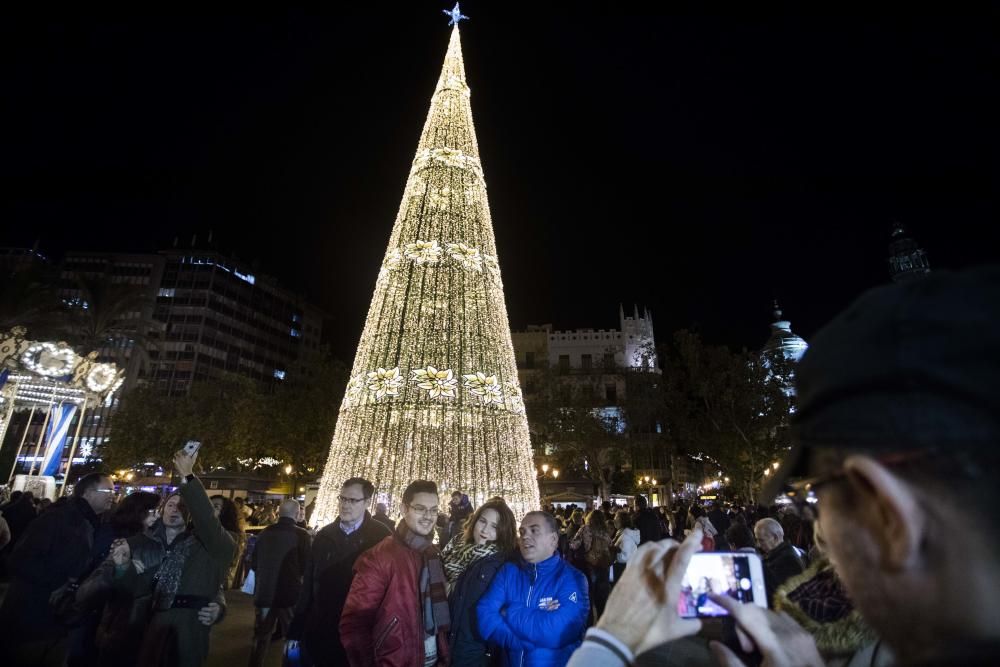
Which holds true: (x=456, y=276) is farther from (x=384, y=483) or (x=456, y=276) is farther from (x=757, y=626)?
(x=757, y=626)

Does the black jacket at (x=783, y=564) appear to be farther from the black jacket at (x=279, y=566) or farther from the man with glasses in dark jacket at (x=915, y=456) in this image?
the black jacket at (x=279, y=566)

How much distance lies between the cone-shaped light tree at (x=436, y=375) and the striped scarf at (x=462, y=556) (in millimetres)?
5945

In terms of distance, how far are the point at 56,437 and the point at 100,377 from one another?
2.58 metres

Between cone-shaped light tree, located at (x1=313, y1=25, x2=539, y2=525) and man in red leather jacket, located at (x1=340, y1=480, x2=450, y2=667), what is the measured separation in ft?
22.0

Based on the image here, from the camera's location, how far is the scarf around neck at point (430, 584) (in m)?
3.55

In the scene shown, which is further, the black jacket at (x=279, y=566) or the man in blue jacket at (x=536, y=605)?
the black jacket at (x=279, y=566)

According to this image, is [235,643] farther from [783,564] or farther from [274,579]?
[783,564]

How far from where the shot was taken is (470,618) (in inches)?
144

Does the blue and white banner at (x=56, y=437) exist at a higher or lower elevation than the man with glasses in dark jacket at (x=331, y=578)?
higher

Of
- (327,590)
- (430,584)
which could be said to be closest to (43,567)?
(327,590)

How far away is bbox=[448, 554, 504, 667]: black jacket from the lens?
364 cm

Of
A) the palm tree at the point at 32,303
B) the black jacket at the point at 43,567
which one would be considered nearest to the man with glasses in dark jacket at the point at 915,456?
the black jacket at the point at 43,567

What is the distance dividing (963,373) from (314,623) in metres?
4.81

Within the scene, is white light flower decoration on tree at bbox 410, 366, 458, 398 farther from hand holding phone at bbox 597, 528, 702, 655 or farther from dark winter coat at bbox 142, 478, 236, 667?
hand holding phone at bbox 597, 528, 702, 655
